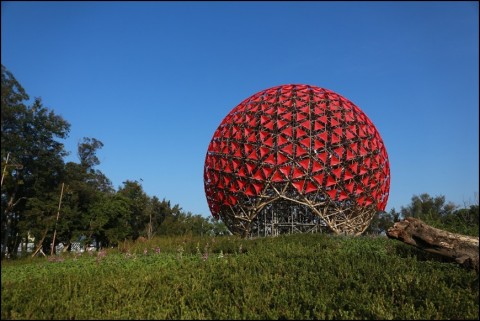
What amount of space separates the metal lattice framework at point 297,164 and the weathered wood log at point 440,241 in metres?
13.7

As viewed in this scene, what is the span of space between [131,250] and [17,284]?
716 centimetres

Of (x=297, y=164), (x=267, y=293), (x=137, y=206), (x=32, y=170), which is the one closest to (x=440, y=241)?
(x=267, y=293)

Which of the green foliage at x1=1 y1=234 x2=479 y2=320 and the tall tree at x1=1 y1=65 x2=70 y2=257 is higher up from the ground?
the tall tree at x1=1 y1=65 x2=70 y2=257

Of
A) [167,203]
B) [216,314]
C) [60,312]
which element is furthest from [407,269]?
[167,203]

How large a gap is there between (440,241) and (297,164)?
14087mm

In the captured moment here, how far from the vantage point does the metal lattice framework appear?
71.1ft

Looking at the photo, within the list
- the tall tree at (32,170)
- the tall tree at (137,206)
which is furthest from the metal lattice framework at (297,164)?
the tall tree at (137,206)

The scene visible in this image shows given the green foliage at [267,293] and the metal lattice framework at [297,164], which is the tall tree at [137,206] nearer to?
the metal lattice framework at [297,164]

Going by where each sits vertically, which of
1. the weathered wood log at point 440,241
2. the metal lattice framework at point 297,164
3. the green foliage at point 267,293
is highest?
the metal lattice framework at point 297,164

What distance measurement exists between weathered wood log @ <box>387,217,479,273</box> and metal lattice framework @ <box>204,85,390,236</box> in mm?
13682

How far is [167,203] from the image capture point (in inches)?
1905

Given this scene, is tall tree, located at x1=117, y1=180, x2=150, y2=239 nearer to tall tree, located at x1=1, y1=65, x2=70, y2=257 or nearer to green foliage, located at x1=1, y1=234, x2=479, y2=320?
tall tree, located at x1=1, y1=65, x2=70, y2=257

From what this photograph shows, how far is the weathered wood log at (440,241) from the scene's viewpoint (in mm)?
7301

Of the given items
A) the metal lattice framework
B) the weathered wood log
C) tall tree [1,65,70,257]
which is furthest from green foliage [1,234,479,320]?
tall tree [1,65,70,257]
